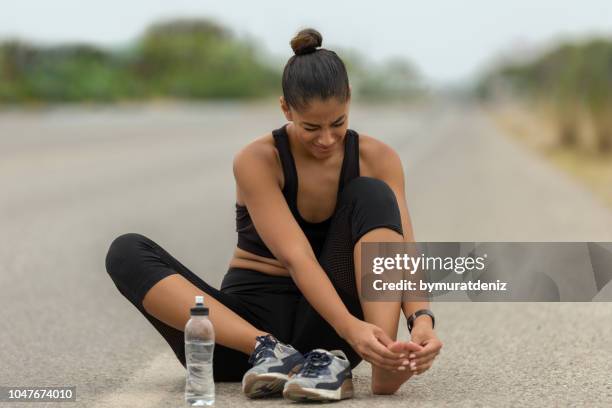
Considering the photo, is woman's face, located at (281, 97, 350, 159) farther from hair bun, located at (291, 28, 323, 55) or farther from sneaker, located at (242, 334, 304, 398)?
sneaker, located at (242, 334, 304, 398)

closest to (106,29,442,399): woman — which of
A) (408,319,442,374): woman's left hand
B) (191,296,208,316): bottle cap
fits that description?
(408,319,442,374): woman's left hand

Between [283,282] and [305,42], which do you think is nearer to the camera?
[305,42]

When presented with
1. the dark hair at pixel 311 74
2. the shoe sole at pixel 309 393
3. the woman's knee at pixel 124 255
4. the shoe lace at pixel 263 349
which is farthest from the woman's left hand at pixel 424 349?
the woman's knee at pixel 124 255

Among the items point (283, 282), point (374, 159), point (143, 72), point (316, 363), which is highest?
point (143, 72)

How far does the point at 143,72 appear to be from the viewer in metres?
82.4

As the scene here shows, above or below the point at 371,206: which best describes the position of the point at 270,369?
below

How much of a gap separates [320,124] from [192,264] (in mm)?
4515

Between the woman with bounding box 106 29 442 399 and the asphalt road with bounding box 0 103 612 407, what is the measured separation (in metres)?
0.18

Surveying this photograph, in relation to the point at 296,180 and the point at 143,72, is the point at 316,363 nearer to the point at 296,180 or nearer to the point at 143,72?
the point at 296,180

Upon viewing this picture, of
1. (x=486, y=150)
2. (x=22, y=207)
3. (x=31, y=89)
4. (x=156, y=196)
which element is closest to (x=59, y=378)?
(x=22, y=207)

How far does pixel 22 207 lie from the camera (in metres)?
13.0

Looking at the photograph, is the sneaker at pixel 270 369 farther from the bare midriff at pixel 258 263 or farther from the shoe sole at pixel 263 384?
the bare midriff at pixel 258 263

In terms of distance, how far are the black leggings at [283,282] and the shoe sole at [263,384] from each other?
255 mm

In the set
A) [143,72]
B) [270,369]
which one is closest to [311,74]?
[270,369]
